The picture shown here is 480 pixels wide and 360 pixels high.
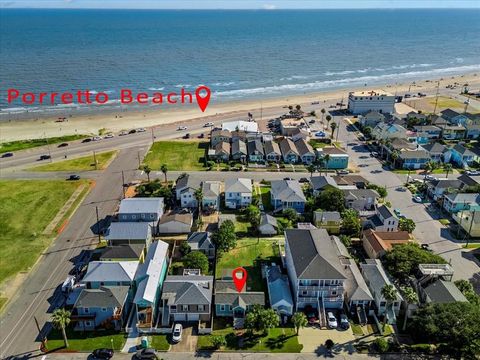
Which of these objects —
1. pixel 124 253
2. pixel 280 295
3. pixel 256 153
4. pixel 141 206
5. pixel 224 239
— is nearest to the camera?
pixel 280 295

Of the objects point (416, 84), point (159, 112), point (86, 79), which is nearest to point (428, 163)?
point (159, 112)

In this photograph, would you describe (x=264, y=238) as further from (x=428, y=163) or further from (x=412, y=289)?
(x=428, y=163)

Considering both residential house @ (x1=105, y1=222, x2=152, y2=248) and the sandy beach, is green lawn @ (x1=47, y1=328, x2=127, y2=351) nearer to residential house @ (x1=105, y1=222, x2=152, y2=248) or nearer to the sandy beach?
residential house @ (x1=105, y1=222, x2=152, y2=248)

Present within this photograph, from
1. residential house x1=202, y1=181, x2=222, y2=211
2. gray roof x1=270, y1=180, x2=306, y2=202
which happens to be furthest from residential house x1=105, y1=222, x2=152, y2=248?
gray roof x1=270, y1=180, x2=306, y2=202

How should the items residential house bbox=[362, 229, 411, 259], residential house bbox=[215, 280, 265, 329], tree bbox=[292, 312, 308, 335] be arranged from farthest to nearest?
residential house bbox=[362, 229, 411, 259] → residential house bbox=[215, 280, 265, 329] → tree bbox=[292, 312, 308, 335]

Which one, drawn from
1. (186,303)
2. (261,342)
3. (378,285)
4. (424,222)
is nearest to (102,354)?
(186,303)

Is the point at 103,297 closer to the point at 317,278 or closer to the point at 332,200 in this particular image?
the point at 317,278
